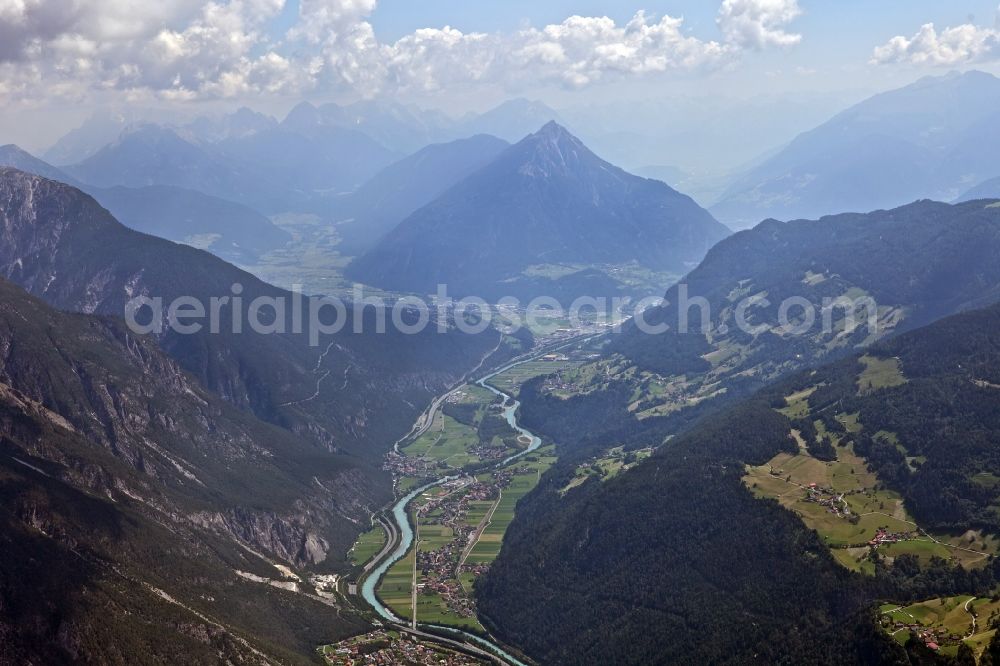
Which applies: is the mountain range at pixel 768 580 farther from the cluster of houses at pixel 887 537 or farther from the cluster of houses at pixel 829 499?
the cluster of houses at pixel 887 537

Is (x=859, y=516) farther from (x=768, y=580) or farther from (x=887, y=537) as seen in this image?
(x=768, y=580)

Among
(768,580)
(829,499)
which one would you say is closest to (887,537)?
(829,499)

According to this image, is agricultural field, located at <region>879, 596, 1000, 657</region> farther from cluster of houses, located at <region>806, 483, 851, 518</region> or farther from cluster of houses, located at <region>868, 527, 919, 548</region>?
cluster of houses, located at <region>806, 483, 851, 518</region>

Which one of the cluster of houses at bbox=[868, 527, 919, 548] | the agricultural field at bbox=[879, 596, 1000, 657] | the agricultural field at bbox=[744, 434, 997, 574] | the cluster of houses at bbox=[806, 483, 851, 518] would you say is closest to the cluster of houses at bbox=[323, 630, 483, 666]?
the agricultural field at bbox=[744, 434, 997, 574]

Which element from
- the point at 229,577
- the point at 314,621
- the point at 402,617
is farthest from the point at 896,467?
the point at 229,577

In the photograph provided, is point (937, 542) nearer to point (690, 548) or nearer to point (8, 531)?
point (690, 548)

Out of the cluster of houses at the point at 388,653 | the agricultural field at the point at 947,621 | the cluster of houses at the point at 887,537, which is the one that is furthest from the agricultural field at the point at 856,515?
the cluster of houses at the point at 388,653

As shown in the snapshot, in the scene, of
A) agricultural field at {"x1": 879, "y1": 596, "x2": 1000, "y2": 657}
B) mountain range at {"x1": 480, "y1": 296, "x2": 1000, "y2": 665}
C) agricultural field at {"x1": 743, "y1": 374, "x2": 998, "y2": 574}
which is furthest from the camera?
agricultural field at {"x1": 743, "y1": 374, "x2": 998, "y2": 574}
